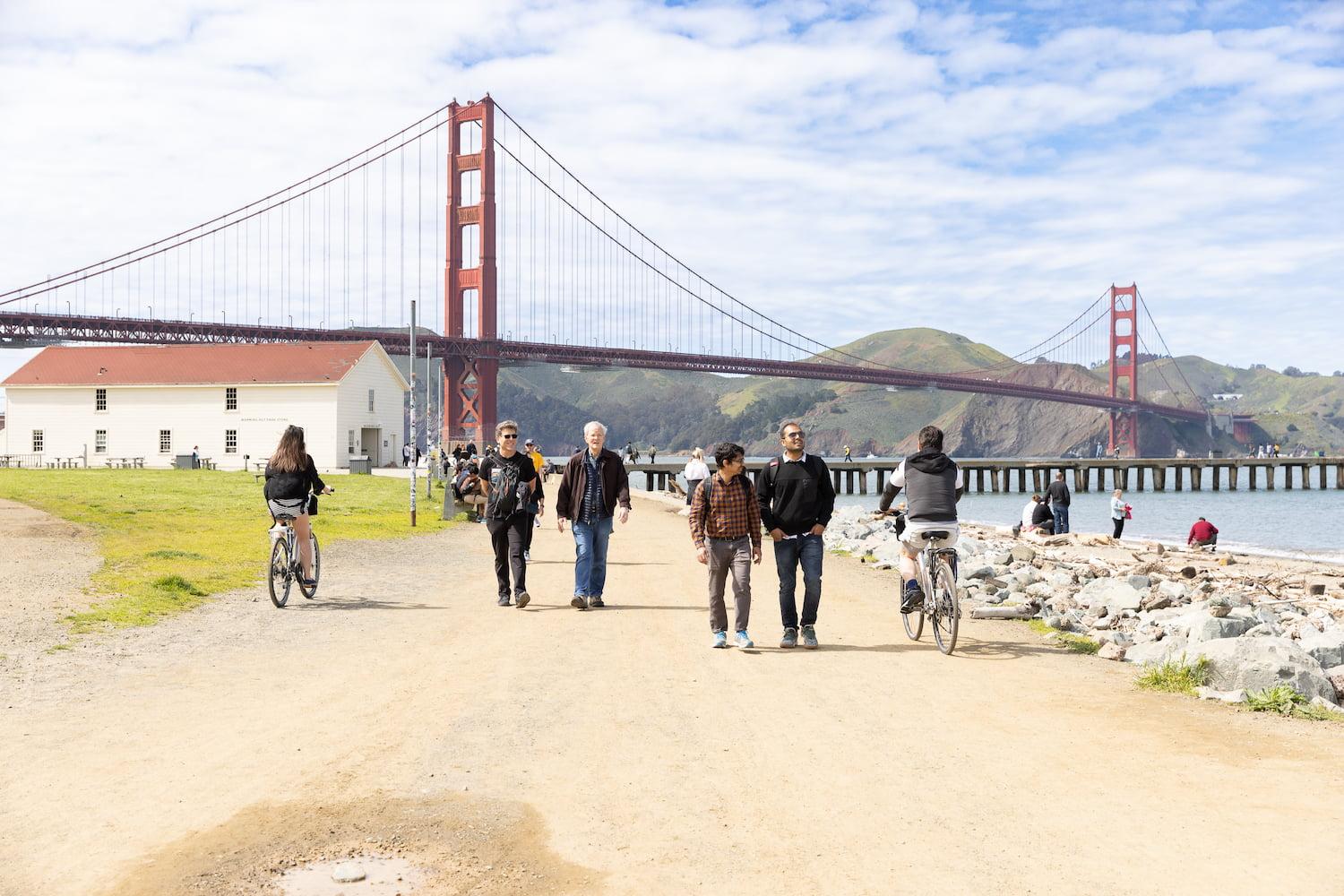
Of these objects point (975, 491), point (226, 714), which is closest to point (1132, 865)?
point (226, 714)

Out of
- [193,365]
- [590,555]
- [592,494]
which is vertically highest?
[193,365]

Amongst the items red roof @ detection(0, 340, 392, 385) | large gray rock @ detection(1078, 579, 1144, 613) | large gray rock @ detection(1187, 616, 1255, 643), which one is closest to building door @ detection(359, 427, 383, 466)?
red roof @ detection(0, 340, 392, 385)

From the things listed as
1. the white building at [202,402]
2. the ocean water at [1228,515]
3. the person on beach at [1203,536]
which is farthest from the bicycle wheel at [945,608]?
the white building at [202,402]

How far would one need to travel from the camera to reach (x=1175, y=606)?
45.2 feet

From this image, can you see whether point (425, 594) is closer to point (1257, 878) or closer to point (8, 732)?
point (8, 732)

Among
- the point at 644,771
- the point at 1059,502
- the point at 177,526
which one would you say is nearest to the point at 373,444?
the point at 177,526

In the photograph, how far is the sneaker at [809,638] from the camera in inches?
391

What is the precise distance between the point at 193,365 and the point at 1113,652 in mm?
58095

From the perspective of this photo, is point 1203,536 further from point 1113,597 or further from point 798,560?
point 798,560

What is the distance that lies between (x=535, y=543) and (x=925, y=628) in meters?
11.3

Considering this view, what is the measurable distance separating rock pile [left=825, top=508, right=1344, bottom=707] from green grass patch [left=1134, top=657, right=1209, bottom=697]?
0.25 feet

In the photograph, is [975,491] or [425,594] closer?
[425,594]

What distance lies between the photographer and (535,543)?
69.9 feet

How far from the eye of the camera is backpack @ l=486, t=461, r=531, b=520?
12.4 meters
